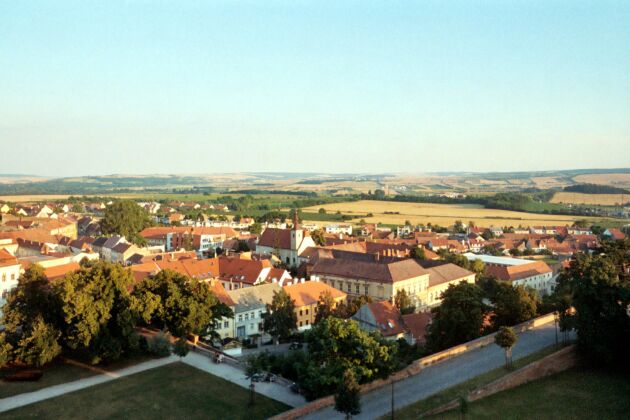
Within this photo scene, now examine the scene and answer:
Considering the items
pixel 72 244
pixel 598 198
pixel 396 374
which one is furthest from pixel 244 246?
pixel 598 198

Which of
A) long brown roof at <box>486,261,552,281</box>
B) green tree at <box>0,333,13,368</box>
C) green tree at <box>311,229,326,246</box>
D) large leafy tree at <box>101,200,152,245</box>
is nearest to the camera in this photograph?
green tree at <box>0,333,13,368</box>

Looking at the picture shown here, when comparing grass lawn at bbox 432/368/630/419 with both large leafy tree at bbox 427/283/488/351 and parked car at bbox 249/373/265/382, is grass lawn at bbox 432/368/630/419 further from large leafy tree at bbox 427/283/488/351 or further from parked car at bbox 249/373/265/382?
parked car at bbox 249/373/265/382

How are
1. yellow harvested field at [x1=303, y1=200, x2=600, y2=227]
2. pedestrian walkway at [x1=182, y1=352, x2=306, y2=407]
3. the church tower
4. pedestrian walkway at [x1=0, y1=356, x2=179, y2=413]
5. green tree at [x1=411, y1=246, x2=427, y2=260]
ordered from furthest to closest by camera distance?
yellow harvested field at [x1=303, y1=200, x2=600, y2=227] < the church tower < green tree at [x1=411, y1=246, x2=427, y2=260] < pedestrian walkway at [x1=182, y1=352, x2=306, y2=407] < pedestrian walkway at [x1=0, y1=356, x2=179, y2=413]

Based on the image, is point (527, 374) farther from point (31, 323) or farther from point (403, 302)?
point (31, 323)

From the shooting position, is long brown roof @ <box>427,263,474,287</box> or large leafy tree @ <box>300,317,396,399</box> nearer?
large leafy tree @ <box>300,317,396,399</box>

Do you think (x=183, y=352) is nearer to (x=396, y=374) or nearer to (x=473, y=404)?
(x=396, y=374)

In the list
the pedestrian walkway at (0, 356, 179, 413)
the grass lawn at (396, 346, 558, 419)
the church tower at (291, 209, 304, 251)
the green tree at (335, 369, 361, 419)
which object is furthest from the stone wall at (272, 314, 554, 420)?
the church tower at (291, 209, 304, 251)

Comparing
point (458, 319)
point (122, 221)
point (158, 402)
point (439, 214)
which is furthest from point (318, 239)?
point (439, 214)
